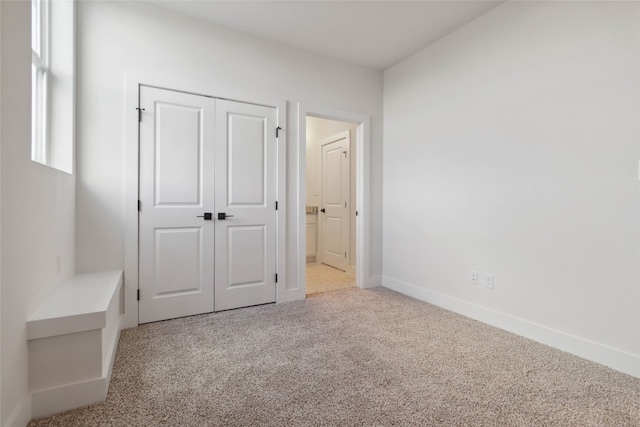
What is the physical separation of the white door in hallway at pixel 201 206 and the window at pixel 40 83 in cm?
59

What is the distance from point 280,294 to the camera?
312cm

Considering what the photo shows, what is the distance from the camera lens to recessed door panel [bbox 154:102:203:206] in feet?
8.50

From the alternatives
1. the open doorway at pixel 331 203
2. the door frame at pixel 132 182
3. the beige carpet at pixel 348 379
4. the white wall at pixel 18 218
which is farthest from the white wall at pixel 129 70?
the open doorway at pixel 331 203

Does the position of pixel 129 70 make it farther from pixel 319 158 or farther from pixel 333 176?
pixel 319 158

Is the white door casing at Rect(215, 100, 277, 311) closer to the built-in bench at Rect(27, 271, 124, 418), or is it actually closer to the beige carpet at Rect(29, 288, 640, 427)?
the beige carpet at Rect(29, 288, 640, 427)

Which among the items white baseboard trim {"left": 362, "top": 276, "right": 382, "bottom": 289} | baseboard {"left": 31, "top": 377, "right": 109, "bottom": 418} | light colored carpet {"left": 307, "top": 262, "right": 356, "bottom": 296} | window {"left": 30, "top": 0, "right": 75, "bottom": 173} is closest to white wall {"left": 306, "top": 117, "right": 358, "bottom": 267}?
light colored carpet {"left": 307, "top": 262, "right": 356, "bottom": 296}

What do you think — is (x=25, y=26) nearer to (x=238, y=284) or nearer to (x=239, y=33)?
(x=239, y=33)

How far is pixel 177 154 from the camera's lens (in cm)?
265

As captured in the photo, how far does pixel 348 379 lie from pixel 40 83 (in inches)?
109

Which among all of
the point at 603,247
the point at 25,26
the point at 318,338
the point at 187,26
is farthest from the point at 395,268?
the point at 25,26

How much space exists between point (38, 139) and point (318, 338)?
7.75ft

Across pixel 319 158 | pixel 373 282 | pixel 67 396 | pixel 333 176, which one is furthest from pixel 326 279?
pixel 67 396

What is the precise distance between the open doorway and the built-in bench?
2.54m

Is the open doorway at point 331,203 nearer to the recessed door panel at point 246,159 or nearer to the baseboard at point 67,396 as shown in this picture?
the recessed door panel at point 246,159
